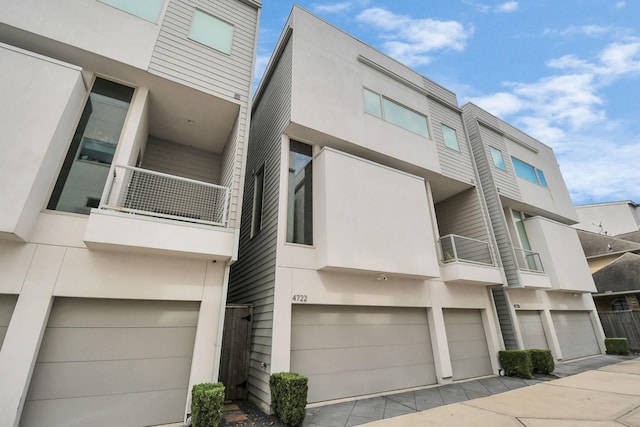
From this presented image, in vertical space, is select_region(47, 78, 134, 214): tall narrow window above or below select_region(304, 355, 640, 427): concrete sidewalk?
above

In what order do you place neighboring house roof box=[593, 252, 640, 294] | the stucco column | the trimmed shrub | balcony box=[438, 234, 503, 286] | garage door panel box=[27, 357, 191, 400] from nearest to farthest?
1. the stucco column
2. garage door panel box=[27, 357, 191, 400]
3. balcony box=[438, 234, 503, 286]
4. the trimmed shrub
5. neighboring house roof box=[593, 252, 640, 294]

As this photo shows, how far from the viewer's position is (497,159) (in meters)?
11.5

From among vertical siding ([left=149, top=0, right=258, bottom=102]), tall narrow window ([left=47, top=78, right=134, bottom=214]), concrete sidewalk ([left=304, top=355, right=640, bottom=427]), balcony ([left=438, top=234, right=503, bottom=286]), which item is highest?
vertical siding ([left=149, top=0, right=258, bottom=102])

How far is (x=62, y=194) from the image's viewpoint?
176 inches

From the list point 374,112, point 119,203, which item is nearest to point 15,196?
point 119,203

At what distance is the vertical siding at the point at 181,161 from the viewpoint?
712cm

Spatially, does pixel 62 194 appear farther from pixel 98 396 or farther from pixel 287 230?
pixel 287 230

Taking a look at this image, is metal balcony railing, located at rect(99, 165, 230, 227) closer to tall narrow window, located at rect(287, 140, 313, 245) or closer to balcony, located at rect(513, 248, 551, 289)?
tall narrow window, located at rect(287, 140, 313, 245)

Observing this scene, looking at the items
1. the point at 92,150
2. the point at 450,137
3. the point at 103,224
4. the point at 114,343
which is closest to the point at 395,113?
the point at 450,137

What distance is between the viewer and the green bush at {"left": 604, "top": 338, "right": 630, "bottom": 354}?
37.7 feet

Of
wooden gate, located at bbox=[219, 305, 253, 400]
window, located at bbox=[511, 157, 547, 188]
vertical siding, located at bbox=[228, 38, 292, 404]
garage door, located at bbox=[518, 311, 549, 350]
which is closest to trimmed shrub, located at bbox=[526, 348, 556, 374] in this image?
garage door, located at bbox=[518, 311, 549, 350]

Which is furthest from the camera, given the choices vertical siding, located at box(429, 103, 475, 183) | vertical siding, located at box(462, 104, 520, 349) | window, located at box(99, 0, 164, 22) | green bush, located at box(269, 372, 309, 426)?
vertical siding, located at box(429, 103, 475, 183)

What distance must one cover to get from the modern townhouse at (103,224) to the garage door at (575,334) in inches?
525

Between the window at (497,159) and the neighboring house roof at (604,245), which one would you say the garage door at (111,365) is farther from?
the neighboring house roof at (604,245)
